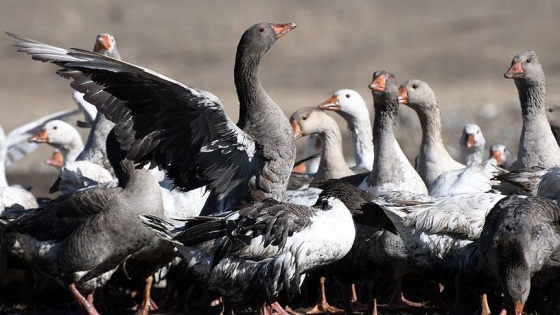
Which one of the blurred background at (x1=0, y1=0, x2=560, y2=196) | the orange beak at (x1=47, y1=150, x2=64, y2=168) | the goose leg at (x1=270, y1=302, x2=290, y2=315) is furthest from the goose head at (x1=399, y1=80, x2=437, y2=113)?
the blurred background at (x1=0, y1=0, x2=560, y2=196)

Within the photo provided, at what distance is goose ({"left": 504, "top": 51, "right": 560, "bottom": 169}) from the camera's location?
1170cm

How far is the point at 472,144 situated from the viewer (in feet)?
46.5

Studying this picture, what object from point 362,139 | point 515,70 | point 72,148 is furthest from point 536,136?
point 72,148

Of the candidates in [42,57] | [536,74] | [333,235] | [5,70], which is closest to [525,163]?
[536,74]

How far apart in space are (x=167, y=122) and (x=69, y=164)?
11.0 feet

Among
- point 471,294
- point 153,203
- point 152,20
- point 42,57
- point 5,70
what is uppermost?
point 152,20

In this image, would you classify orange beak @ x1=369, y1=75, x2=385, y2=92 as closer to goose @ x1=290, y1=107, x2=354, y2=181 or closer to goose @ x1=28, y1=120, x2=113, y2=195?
goose @ x1=290, y1=107, x2=354, y2=181

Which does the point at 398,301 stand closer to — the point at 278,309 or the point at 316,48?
the point at 278,309

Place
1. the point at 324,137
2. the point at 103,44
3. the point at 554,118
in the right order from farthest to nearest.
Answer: the point at 103,44
the point at 324,137
the point at 554,118

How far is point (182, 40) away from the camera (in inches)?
1742

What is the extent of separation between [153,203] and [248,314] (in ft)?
4.95

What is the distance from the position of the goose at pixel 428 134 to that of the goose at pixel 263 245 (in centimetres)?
377

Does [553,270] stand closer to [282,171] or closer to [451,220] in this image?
[451,220]

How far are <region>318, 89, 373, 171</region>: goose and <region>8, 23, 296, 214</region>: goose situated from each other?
155 inches
